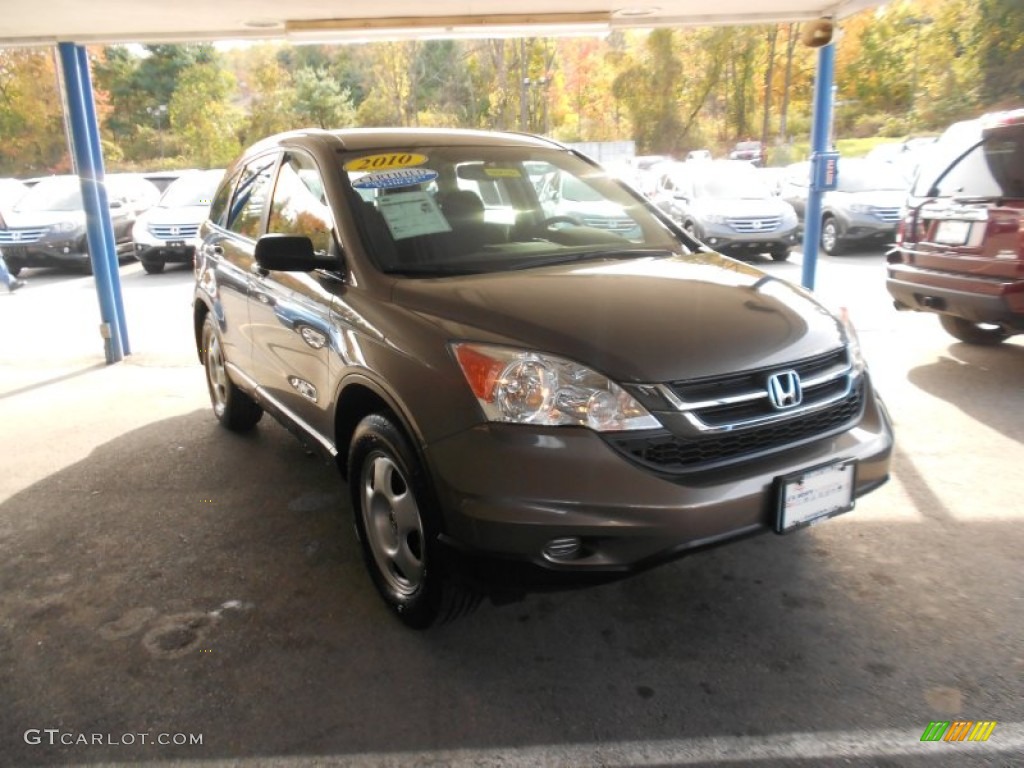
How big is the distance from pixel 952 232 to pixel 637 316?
4.13 metres

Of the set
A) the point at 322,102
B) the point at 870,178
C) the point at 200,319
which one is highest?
the point at 322,102

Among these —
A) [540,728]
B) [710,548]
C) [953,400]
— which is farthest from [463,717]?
[953,400]

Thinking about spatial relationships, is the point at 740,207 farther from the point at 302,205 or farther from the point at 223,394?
the point at 302,205

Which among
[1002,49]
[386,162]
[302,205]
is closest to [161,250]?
[302,205]

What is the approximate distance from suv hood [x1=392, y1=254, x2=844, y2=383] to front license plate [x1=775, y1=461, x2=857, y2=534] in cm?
37

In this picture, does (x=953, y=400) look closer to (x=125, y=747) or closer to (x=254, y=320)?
(x=254, y=320)

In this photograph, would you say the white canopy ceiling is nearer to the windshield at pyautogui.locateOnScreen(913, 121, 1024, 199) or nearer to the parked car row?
the windshield at pyautogui.locateOnScreen(913, 121, 1024, 199)

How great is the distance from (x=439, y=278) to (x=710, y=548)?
1354mm

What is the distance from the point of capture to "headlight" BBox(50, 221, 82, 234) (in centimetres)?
1405

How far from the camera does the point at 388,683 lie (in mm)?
2600

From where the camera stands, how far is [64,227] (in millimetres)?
14133

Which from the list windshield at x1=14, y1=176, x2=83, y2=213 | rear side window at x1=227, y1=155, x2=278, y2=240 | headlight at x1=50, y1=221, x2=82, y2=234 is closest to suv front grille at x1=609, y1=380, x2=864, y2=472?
rear side window at x1=227, y1=155, x2=278, y2=240

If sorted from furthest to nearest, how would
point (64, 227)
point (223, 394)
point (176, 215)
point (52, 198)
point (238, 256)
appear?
point (52, 198) < point (64, 227) < point (176, 215) < point (223, 394) < point (238, 256)

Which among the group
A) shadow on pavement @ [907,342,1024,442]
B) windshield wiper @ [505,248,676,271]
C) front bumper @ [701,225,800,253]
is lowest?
shadow on pavement @ [907,342,1024,442]
